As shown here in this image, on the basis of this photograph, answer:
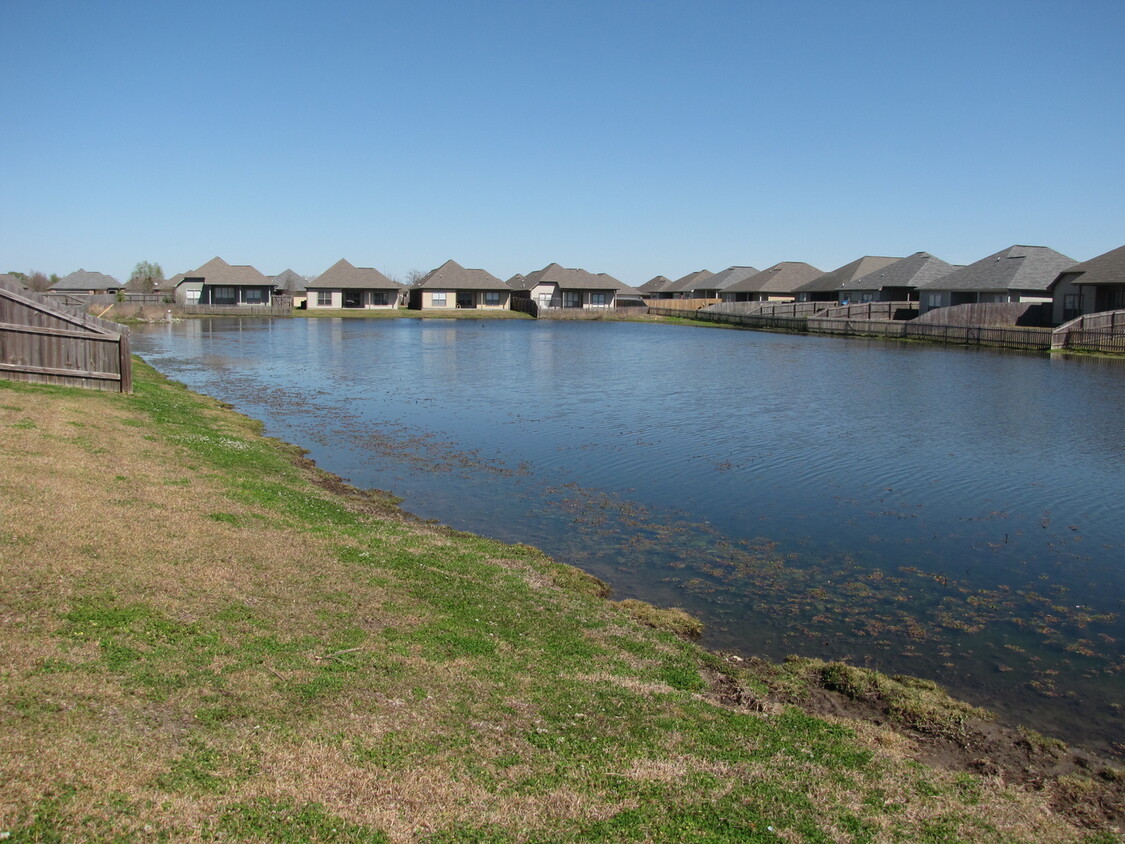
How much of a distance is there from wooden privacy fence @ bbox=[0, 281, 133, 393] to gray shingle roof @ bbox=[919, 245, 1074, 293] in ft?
255

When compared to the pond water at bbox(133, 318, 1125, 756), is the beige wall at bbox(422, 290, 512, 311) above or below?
above

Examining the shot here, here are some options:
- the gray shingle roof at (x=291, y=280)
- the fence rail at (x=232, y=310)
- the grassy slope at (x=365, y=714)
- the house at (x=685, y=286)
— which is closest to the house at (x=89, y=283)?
the gray shingle roof at (x=291, y=280)

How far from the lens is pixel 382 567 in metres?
12.0

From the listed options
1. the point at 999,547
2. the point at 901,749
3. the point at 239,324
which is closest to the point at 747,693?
the point at 901,749

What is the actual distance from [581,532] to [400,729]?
9756 mm

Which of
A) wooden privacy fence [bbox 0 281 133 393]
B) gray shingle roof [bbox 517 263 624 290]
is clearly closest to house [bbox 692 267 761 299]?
gray shingle roof [bbox 517 263 624 290]

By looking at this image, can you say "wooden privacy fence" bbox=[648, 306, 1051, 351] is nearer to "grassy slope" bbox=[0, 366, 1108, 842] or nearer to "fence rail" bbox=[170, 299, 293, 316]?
"fence rail" bbox=[170, 299, 293, 316]

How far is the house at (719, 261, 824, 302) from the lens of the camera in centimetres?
12800

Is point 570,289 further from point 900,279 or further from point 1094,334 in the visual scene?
point 1094,334

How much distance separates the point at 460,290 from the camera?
4798 inches

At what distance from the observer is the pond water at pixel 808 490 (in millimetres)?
12312

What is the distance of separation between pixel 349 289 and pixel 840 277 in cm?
6697

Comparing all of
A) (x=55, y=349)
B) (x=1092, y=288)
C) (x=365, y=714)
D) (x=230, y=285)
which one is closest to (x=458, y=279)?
(x=230, y=285)

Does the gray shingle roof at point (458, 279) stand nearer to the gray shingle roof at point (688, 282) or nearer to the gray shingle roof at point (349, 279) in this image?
the gray shingle roof at point (349, 279)
